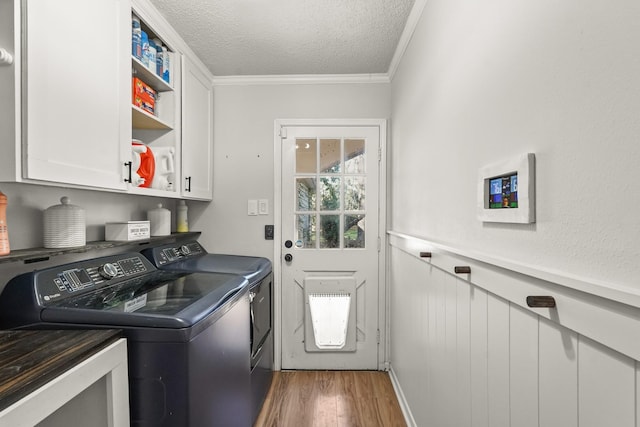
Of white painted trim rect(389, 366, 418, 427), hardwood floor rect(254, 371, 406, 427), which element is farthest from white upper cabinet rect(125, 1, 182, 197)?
white painted trim rect(389, 366, 418, 427)

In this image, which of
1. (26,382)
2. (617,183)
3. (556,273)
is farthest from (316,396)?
(617,183)

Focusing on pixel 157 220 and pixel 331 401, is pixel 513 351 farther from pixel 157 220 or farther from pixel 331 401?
pixel 157 220

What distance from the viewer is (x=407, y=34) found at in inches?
74.8

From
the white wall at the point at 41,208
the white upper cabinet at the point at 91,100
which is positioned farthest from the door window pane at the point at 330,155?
the white wall at the point at 41,208

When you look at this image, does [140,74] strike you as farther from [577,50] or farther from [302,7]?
[577,50]

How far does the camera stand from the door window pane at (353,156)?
2.55m

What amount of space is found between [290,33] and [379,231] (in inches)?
59.5

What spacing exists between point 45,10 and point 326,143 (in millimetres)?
1785

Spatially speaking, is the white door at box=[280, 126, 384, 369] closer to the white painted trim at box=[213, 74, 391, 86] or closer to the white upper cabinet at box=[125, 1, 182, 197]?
the white painted trim at box=[213, 74, 391, 86]

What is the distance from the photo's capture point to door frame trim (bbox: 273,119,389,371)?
8.30 ft

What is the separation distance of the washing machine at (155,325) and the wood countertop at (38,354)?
0.23 feet

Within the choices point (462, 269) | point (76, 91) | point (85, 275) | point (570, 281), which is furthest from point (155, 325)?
point (570, 281)

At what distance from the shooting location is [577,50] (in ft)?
2.06

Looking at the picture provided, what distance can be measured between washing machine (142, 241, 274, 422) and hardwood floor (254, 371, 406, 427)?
113 millimetres
